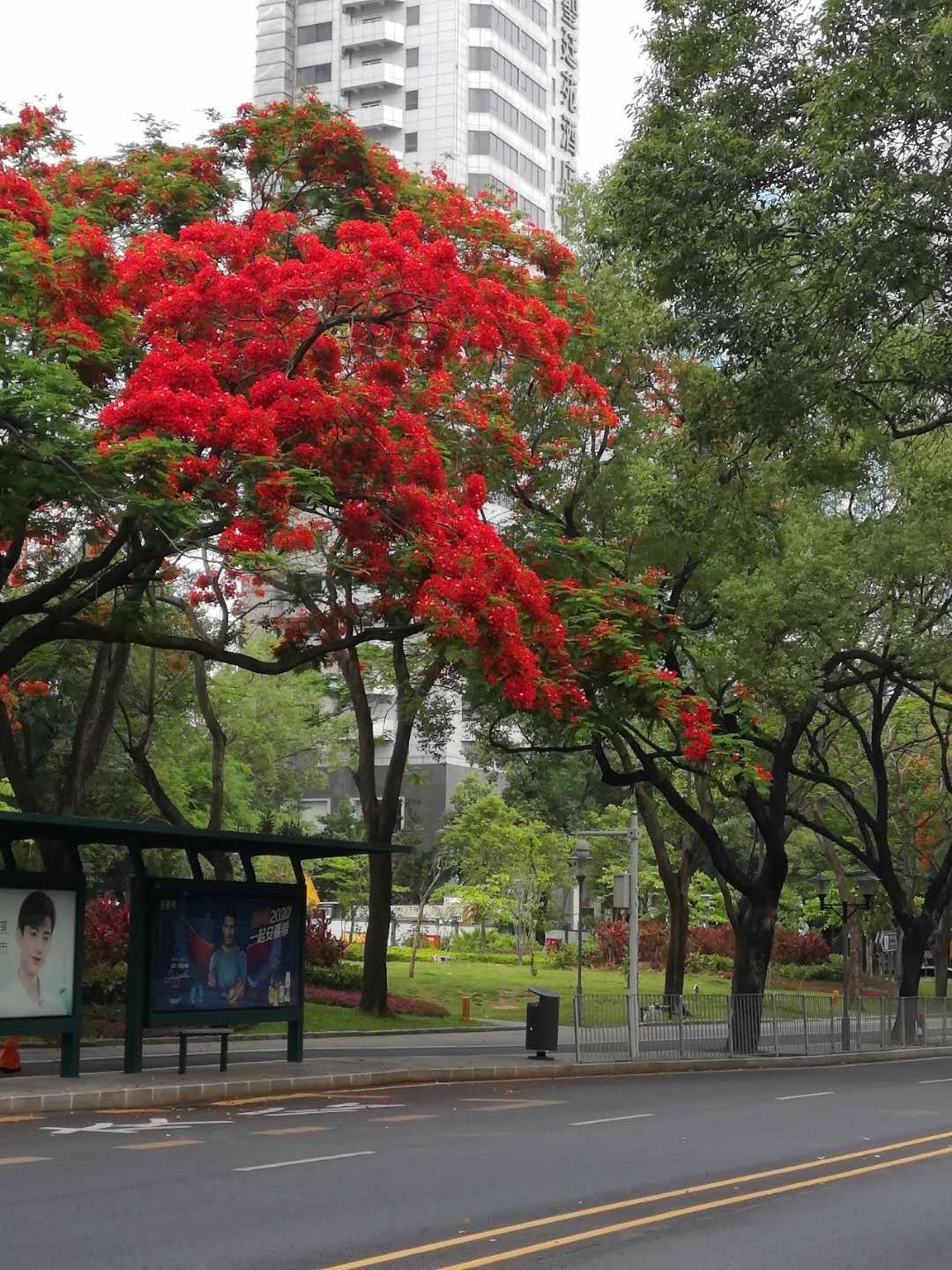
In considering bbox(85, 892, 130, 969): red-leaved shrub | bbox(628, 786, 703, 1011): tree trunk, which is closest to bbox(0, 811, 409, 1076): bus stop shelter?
bbox(85, 892, 130, 969): red-leaved shrub

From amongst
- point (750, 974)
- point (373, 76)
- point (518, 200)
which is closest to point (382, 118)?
point (373, 76)

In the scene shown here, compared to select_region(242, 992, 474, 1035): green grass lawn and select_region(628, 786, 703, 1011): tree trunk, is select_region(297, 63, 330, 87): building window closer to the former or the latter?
select_region(628, 786, 703, 1011): tree trunk

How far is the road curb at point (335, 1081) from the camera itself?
16672 millimetres

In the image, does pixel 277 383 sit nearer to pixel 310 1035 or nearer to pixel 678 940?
pixel 310 1035

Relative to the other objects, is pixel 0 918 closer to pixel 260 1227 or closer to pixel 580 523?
pixel 260 1227

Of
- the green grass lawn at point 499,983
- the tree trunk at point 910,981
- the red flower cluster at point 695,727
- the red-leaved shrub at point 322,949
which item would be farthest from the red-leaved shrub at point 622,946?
the red flower cluster at point 695,727

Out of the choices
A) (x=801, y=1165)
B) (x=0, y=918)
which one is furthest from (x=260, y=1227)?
(x=0, y=918)

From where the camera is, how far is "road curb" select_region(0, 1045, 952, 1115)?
16.7 meters

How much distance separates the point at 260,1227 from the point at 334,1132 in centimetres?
569

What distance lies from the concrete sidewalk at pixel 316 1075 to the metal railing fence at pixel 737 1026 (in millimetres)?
525

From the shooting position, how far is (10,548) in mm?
19984

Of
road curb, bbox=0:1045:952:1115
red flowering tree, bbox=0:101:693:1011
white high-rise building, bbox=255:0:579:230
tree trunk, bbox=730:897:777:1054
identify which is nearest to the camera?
road curb, bbox=0:1045:952:1115

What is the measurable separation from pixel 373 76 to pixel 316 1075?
78655 mm

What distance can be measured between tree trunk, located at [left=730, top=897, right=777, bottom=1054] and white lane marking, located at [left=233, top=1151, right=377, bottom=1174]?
57.8ft
